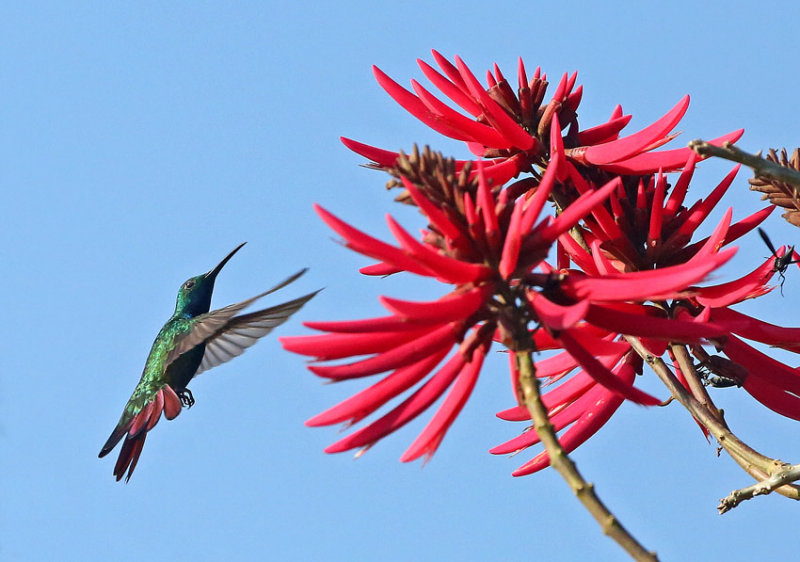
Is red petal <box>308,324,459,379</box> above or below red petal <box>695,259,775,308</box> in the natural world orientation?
below

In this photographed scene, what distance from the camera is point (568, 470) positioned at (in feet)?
4.35

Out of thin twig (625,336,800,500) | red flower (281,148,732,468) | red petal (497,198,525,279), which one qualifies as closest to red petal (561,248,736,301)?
red flower (281,148,732,468)

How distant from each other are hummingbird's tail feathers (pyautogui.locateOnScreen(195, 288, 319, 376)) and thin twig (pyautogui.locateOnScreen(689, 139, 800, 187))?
7.72ft

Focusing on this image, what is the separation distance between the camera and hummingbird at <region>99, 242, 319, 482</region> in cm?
457

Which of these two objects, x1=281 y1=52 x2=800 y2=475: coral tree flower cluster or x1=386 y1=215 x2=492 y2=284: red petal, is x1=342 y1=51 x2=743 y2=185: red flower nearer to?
x1=281 y1=52 x2=800 y2=475: coral tree flower cluster

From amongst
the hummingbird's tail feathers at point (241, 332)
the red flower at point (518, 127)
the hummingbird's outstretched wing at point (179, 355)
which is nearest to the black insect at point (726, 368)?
the red flower at point (518, 127)

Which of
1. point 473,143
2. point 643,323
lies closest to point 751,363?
point 643,323

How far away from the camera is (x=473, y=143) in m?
2.40

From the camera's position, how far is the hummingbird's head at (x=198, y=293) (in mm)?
5355

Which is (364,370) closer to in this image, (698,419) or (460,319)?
(460,319)

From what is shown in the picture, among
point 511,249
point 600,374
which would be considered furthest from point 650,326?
point 511,249

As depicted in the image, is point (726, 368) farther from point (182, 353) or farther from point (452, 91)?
point (182, 353)

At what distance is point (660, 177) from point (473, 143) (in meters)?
0.45

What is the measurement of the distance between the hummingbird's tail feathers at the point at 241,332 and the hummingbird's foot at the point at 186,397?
12 centimetres
